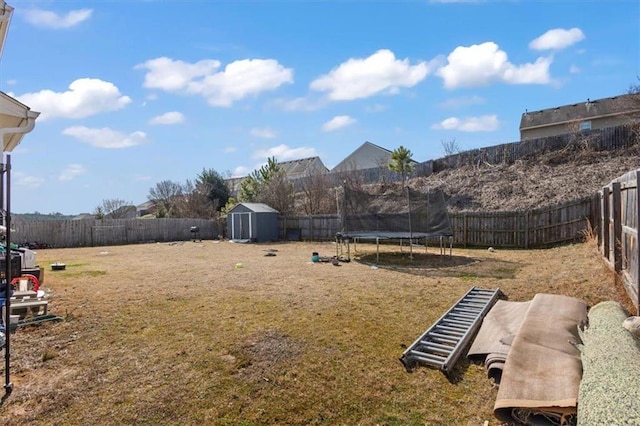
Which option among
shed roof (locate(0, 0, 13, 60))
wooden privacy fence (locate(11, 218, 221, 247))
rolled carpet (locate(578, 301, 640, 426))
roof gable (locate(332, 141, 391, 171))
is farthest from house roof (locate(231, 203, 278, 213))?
A: rolled carpet (locate(578, 301, 640, 426))

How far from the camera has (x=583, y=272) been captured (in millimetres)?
6777

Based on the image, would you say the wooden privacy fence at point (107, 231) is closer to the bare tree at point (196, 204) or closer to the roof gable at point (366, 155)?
the bare tree at point (196, 204)

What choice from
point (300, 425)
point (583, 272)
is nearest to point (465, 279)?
point (583, 272)

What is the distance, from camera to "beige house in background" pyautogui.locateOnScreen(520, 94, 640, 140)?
21.3 m

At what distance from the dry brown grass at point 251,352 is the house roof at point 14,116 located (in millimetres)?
2646

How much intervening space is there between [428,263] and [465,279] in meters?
2.44

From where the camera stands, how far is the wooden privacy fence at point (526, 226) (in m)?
11.4

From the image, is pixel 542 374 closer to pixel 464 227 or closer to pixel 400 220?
pixel 400 220

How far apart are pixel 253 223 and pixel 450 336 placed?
1556 cm

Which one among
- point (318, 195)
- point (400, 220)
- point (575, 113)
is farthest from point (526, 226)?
point (575, 113)

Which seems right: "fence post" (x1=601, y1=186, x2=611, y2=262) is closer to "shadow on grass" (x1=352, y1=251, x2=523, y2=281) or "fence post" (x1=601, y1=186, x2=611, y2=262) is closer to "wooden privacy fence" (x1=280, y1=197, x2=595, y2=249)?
"shadow on grass" (x1=352, y1=251, x2=523, y2=281)

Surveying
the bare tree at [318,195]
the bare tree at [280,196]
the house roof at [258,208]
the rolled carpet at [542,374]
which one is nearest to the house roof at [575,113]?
the bare tree at [318,195]

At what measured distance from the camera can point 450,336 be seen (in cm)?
389

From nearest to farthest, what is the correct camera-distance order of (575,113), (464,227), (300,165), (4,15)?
1. (4,15)
2. (464,227)
3. (575,113)
4. (300,165)
